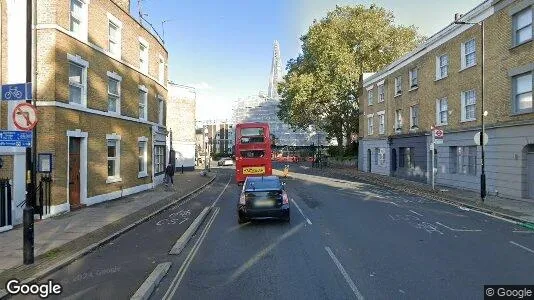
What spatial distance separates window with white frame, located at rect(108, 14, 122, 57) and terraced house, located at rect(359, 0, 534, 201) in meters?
16.5

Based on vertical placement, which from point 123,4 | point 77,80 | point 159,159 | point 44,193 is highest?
point 123,4

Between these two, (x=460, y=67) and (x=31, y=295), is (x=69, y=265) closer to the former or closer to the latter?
(x=31, y=295)

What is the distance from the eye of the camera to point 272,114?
141 metres

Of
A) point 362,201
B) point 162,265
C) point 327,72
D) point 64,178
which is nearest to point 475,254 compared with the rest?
point 162,265

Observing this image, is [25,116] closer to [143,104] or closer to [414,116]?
[143,104]

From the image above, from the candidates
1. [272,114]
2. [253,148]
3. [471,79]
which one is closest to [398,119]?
[471,79]

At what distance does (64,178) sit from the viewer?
50.0 feet

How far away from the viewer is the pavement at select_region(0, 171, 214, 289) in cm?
832

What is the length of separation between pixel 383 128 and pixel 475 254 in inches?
1219

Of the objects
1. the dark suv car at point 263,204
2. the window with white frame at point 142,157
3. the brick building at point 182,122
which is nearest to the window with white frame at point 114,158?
the window with white frame at point 142,157

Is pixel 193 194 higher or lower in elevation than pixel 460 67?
lower

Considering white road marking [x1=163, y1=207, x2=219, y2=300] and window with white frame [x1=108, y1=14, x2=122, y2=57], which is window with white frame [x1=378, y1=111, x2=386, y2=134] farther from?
white road marking [x1=163, y1=207, x2=219, y2=300]

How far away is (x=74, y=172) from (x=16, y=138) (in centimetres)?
816

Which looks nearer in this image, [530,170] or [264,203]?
[264,203]
